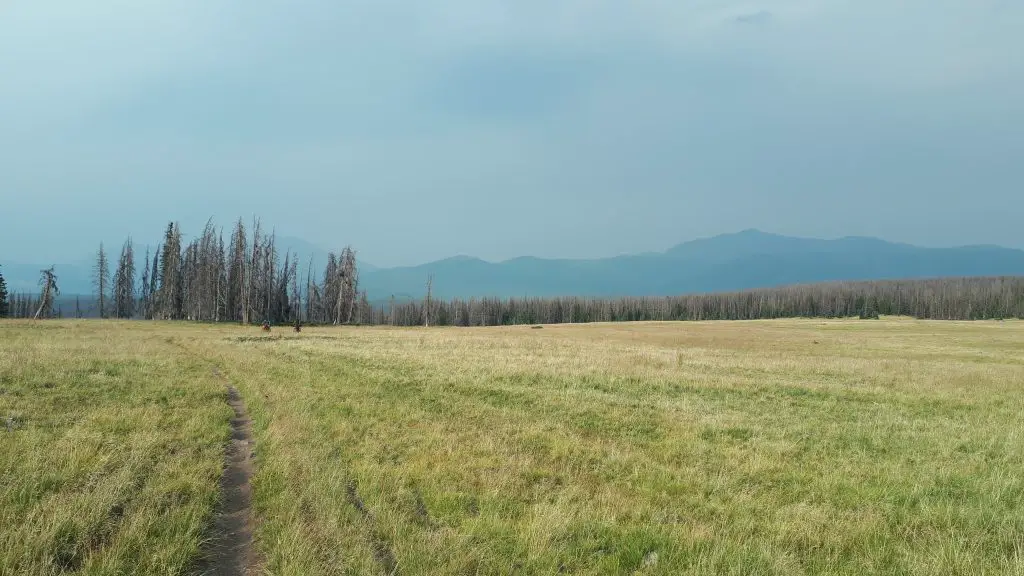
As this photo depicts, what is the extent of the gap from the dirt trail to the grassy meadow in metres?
0.17

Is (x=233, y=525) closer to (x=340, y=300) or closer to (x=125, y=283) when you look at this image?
(x=340, y=300)

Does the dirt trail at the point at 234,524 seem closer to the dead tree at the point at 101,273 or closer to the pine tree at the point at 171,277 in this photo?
the pine tree at the point at 171,277

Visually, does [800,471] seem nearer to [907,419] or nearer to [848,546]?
[848,546]

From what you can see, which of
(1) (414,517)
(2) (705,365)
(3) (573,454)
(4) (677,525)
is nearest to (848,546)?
(4) (677,525)

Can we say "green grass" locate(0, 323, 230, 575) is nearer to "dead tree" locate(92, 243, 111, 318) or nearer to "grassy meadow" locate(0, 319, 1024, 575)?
"grassy meadow" locate(0, 319, 1024, 575)

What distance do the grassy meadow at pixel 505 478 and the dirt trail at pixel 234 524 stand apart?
17cm

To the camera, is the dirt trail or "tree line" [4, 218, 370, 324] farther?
"tree line" [4, 218, 370, 324]

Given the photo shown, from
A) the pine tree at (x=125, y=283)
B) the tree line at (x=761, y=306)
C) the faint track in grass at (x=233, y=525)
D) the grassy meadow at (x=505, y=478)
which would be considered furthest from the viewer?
the tree line at (x=761, y=306)

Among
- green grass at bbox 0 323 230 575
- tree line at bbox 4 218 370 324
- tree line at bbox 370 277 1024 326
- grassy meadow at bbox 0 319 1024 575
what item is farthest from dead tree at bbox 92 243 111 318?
green grass at bbox 0 323 230 575

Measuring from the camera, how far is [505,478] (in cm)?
773

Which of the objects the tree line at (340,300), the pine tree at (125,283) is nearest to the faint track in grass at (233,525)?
the tree line at (340,300)

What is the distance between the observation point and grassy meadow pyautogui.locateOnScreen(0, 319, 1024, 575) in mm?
5395

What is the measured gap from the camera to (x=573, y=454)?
9.40 m

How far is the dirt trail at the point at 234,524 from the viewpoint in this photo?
5191 millimetres
